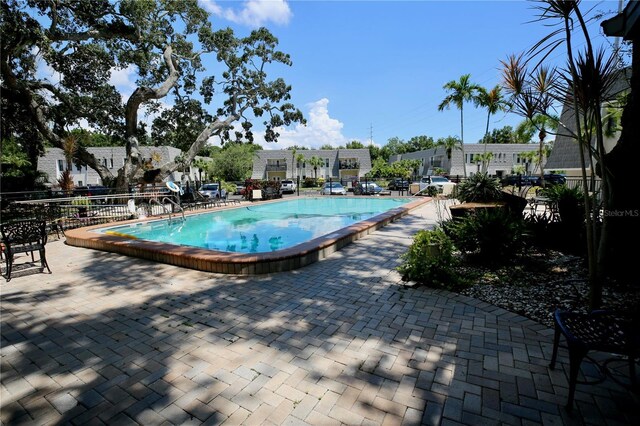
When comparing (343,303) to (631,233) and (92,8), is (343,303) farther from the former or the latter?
(92,8)

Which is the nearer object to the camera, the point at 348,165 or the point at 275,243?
the point at 275,243

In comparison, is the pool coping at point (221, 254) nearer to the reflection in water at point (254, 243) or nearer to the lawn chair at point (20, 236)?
the lawn chair at point (20, 236)

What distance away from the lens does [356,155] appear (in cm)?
5125

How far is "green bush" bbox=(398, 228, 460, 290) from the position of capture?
4.34m

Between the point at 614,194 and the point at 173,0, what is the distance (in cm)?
2045

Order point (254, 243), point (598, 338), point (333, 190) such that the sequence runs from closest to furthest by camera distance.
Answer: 1. point (598, 338)
2. point (254, 243)
3. point (333, 190)

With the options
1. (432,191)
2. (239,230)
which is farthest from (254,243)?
(432,191)

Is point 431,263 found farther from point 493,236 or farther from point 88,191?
point 88,191

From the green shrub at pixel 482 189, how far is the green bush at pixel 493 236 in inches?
70.4

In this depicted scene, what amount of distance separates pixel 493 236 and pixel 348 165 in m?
47.3

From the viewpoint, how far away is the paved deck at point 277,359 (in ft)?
6.72

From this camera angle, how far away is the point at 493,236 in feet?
16.3

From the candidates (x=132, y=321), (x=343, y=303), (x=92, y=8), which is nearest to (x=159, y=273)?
(x=132, y=321)
